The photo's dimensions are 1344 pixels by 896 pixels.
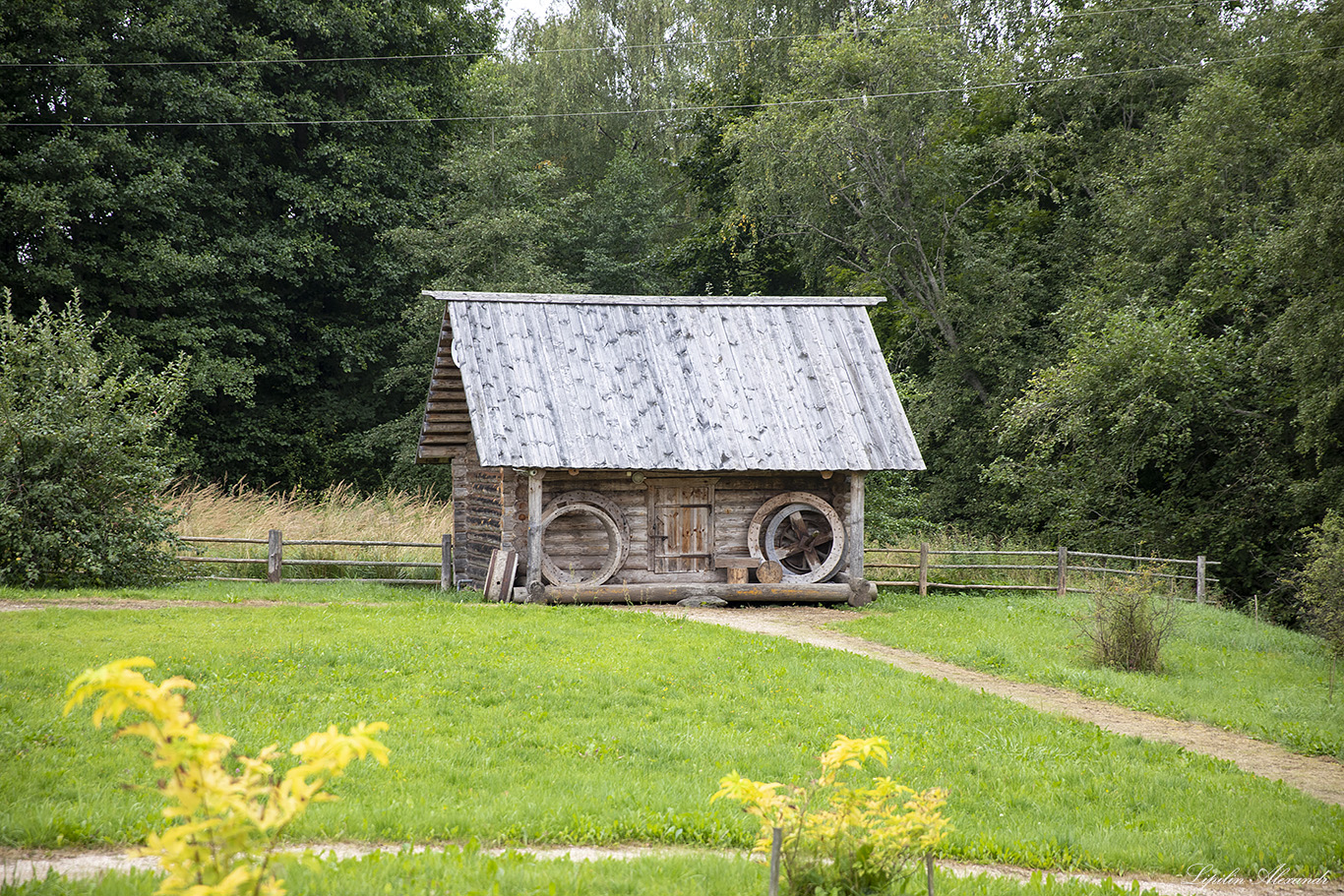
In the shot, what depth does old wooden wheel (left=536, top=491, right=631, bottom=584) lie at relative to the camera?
17375mm

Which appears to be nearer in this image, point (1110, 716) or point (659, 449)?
point (1110, 716)

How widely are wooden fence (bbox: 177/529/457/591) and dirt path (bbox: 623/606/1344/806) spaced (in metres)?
6.07

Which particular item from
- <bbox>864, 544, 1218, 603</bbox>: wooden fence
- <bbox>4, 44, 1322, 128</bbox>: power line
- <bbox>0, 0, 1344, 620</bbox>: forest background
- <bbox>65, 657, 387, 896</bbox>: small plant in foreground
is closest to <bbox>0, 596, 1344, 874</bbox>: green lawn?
<bbox>65, 657, 387, 896</bbox>: small plant in foreground

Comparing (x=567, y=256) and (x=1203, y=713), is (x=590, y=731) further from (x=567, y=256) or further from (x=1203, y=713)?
(x=567, y=256)

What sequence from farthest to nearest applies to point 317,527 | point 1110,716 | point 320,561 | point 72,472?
point 317,527 → point 320,561 → point 72,472 → point 1110,716

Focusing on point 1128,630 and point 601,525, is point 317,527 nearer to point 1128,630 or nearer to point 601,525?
point 601,525

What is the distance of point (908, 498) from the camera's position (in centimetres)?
2489

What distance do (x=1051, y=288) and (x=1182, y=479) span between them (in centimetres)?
742

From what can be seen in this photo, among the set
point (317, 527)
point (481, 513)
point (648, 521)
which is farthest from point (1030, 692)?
point (317, 527)

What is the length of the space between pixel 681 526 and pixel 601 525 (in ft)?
4.45

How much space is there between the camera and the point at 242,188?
31.2 m

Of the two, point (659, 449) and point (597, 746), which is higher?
point (659, 449)

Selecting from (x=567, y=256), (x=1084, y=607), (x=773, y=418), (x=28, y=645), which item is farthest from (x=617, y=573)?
(x=567, y=256)

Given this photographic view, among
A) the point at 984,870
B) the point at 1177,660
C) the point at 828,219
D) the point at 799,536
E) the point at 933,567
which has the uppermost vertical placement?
the point at 828,219
